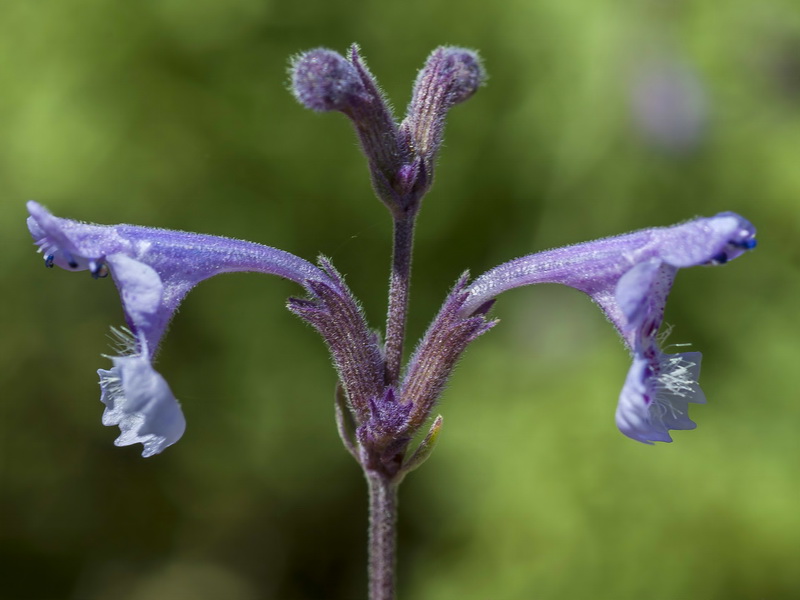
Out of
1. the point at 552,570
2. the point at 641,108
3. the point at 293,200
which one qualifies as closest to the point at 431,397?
the point at 552,570

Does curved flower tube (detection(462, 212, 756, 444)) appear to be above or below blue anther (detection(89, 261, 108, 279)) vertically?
below

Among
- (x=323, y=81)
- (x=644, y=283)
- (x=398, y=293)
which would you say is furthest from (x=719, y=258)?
(x=323, y=81)

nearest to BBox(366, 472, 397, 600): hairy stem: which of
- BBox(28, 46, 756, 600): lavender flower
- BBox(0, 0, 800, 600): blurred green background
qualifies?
BBox(28, 46, 756, 600): lavender flower

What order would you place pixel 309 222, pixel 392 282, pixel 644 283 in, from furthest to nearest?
1. pixel 309 222
2. pixel 392 282
3. pixel 644 283

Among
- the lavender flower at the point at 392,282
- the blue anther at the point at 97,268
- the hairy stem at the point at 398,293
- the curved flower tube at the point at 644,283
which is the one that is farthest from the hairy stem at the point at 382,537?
the blue anther at the point at 97,268

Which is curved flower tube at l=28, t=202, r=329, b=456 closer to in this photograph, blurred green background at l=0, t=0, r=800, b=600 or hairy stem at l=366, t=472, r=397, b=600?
hairy stem at l=366, t=472, r=397, b=600

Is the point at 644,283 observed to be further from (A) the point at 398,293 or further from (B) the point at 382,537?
(B) the point at 382,537
